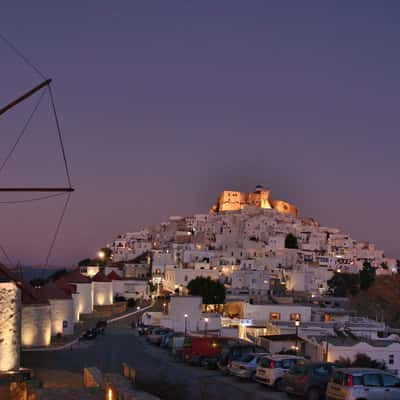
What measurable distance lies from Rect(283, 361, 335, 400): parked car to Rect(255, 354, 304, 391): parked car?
995mm

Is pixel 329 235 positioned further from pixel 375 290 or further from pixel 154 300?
pixel 154 300

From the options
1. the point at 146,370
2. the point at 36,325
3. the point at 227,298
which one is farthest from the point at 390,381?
the point at 227,298

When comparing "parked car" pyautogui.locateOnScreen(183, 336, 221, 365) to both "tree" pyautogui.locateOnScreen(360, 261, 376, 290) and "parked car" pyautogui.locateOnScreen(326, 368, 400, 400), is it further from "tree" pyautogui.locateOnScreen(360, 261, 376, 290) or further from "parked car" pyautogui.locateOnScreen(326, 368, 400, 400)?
"tree" pyautogui.locateOnScreen(360, 261, 376, 290)

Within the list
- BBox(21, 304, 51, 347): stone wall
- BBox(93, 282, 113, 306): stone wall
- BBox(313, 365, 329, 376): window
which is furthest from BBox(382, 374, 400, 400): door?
BBox(93, 282, 113, 306): stone wall

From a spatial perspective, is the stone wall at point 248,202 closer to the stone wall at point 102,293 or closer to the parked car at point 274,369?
the stone wall at point 102,293

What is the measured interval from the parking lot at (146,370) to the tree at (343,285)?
5292cm

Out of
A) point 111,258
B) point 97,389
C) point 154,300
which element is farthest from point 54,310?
point 111,258

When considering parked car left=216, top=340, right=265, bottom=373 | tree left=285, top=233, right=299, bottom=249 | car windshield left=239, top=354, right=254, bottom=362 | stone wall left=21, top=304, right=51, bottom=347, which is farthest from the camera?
tree left=285, top=233, right=299, bottom=249

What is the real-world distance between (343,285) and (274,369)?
71.6 meters

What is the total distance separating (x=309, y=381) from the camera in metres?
14.7

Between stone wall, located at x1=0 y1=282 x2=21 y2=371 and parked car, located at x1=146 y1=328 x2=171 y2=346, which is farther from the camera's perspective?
parked car, located at x1=146 y1=328 x2=171 y2=346

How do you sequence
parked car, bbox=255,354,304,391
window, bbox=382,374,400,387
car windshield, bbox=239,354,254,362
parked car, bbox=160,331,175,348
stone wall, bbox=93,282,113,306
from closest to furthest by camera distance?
window, bbox=382,374,400,387 < parked car, bbox=255,354,304,391 < car windshield, bbox=239,354,254,362 < parked car, bbox=160,331,175,348 < stone wall, bbox=93,282,113,306

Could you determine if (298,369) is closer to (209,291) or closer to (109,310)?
(109,310)

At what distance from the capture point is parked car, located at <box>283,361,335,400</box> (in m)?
14.6
